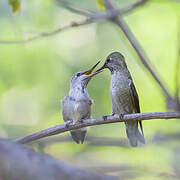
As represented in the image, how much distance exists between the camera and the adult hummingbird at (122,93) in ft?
15.4

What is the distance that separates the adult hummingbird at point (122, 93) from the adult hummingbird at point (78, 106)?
0.36 meters

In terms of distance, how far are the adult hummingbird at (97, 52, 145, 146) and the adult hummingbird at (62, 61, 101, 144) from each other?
0.36 metres

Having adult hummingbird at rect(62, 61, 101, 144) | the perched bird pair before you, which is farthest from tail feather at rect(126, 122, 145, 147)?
adult hummingbird at rect(62, 61, 101, 144)

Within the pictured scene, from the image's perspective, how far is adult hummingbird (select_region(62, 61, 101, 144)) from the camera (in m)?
4.55

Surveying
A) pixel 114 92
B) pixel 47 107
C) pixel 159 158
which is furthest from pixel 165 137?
pixel 47 107

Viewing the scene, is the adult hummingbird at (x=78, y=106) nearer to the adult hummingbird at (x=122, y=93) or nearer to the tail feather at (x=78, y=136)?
the tail feather at (x=78, y=136)

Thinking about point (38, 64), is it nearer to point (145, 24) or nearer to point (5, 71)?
point (5, 71)

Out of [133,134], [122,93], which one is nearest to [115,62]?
[122,93]

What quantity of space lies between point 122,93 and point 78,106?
0.59 m

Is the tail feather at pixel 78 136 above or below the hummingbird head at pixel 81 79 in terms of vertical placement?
below

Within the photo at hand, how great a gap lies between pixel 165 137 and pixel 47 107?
456 centimetres

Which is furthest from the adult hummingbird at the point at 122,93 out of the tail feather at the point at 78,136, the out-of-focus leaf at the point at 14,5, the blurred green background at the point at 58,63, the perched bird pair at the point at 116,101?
the blurred green background at the point at 58,63

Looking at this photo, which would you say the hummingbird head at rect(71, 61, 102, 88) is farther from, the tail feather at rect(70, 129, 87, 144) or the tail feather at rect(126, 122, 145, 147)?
the tail feather at rect(126, 122, 145, 147)

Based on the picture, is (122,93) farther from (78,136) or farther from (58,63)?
(58,63)
